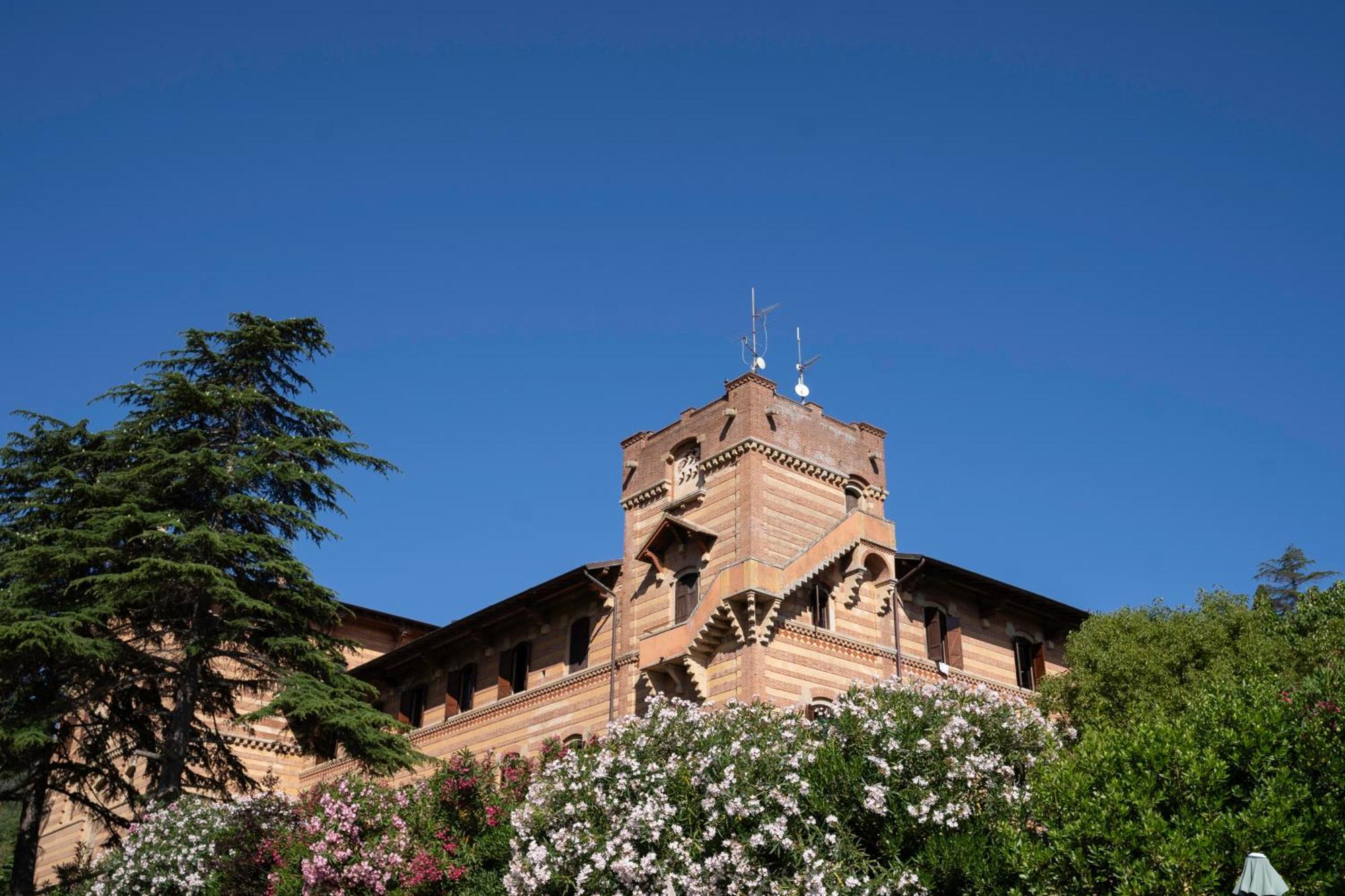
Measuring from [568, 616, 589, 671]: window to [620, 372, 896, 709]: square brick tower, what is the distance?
228cm

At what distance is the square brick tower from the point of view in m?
28.9

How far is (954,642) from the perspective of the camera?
3388cm

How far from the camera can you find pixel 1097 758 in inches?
643

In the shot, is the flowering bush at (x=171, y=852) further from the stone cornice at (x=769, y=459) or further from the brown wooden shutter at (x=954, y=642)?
the brown wooden shutter at (x=954, y=642)

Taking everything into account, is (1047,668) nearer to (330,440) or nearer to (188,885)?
(330,440)

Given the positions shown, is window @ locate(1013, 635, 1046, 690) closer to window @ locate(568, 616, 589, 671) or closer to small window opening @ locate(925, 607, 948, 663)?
small window opening @ locate(925, 607, 948, 663)

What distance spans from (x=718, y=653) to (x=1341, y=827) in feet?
54.3

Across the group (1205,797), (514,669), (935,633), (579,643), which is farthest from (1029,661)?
(1205,797)

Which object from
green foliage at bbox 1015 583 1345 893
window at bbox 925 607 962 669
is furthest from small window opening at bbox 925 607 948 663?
green foliage at bbox 1015 583 1345 893

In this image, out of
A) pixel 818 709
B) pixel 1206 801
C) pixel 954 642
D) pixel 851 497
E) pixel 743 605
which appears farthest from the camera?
pixel 954 642

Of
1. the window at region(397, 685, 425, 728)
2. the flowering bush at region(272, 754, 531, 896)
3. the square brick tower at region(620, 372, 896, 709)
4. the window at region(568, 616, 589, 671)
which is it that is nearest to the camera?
the flowering bush at region(272, 754, 531, 896)

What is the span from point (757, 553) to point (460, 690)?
13.8 meters

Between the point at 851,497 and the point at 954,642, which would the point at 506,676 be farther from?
the point at 954,642

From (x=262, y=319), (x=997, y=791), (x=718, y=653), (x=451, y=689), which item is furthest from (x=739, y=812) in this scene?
(x=451, y=689)
